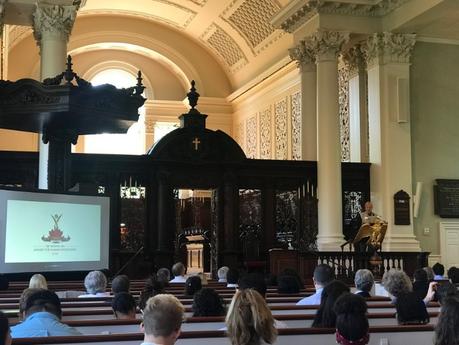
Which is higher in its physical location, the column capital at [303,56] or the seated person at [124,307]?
the column capital at [303,56]

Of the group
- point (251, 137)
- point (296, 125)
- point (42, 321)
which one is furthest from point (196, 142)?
point (42, 321)

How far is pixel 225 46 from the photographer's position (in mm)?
23359

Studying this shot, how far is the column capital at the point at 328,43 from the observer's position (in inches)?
594

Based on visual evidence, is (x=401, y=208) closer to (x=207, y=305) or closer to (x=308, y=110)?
(x=308, y=110)

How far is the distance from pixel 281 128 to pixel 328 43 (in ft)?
20.6

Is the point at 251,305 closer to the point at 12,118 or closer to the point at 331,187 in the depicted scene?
the point at 12,118

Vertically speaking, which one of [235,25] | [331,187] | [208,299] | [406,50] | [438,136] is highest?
[235,25]

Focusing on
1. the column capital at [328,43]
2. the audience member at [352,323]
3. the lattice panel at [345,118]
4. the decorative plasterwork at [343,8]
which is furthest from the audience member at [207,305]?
the lattice panel at [345,118]

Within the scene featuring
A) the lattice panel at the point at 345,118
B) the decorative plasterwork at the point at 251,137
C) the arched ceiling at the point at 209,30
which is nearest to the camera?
the lattice panel at the point at 345,118

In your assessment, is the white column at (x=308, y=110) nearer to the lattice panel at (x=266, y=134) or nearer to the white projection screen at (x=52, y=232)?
the lattice panel at (x=266, y=134)

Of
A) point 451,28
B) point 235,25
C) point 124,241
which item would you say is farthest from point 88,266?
point 235,25

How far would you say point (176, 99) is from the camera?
81.7 ft

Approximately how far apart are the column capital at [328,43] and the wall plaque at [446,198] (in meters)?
3.79

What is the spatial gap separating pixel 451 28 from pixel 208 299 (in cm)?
1216
